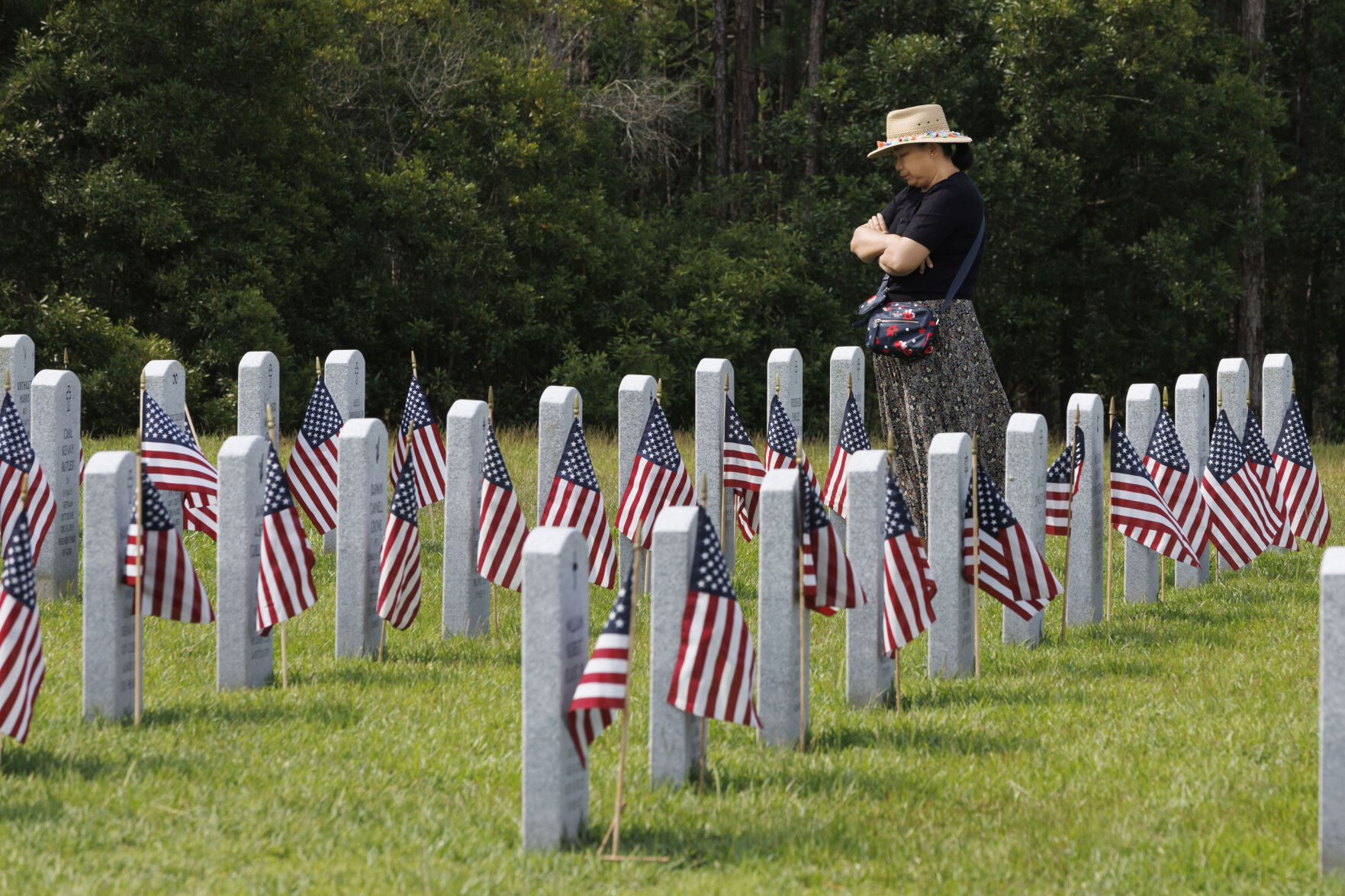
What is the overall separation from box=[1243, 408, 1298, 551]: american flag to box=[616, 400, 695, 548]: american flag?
11.1ft

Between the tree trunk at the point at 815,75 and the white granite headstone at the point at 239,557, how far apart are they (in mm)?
18106

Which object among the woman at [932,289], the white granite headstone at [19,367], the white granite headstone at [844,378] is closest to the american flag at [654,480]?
the woman at [932,289]

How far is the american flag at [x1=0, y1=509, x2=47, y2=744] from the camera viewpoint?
4.61 metres

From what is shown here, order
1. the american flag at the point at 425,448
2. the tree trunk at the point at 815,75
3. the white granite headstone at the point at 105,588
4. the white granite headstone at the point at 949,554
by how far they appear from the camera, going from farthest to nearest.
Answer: the tree trunk at the point at 815,75
the american flag at the point at 425,448
the white granite headstone at the point at 949,554
the white granite headstone at the point at 105,588

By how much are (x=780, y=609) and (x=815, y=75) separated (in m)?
19.6

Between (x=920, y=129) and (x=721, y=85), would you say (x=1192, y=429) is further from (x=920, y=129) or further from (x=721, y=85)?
(x=721, y=85)

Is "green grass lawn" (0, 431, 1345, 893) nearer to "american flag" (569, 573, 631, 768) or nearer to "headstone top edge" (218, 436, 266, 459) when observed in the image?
"american flag" (569, 573, 631, 768)

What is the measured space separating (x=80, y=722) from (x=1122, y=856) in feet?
11.6

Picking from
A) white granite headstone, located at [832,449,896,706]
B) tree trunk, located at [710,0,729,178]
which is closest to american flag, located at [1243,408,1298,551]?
white granite headstone, located at [832,449,896,706]

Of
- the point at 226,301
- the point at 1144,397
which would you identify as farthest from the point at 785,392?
the point at 226,301

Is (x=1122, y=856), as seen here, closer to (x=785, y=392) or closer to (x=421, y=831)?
(x=421, y=831)

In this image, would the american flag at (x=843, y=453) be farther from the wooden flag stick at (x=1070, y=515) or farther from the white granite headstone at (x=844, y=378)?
the wooden flag stick at (x=1070, y=515)

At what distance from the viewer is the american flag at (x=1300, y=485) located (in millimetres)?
8781

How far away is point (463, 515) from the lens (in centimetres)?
679
